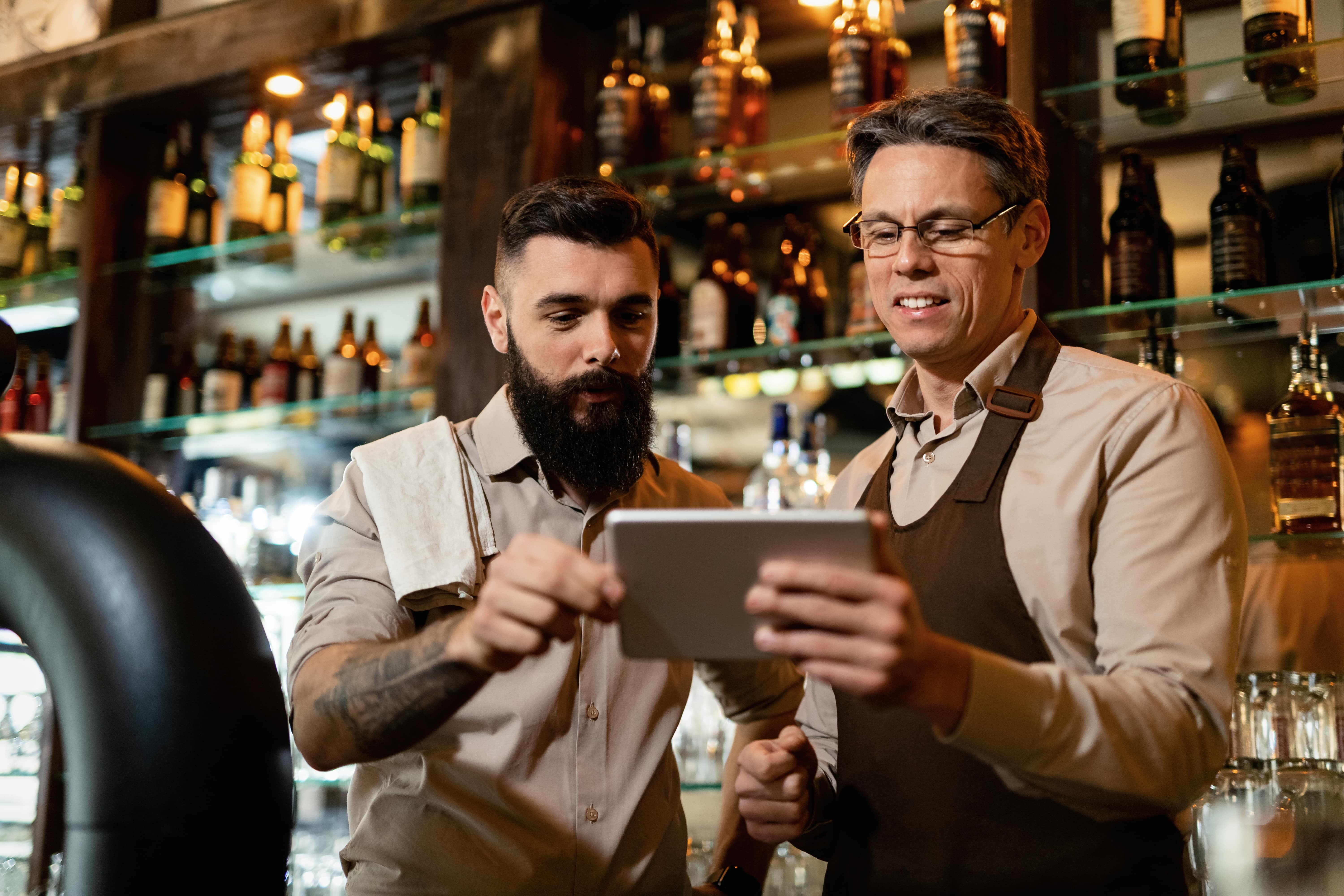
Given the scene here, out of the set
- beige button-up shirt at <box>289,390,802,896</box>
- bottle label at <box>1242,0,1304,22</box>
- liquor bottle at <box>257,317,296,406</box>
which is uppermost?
bottle label at <box>1242,0,1304,22</box>

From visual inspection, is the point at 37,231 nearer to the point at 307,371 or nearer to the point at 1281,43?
the point at 307,371

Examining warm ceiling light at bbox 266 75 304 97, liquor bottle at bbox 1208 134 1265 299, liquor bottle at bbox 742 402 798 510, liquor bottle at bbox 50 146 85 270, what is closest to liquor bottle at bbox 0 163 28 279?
liquor bottle at bbox 50 146 85 270

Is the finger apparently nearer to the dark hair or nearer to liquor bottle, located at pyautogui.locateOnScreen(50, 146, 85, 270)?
the dark hair

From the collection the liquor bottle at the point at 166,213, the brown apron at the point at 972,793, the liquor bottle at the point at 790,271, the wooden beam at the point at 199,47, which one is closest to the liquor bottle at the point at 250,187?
the liquor bottle at the point at 166,213

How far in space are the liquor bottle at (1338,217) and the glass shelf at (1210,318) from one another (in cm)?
7

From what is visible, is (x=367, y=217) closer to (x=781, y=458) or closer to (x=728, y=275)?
(x=728, y=275)

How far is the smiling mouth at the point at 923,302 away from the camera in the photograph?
137 cm

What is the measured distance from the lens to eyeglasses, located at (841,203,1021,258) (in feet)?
4.47

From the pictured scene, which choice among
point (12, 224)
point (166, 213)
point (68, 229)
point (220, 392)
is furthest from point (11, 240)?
point (220, 392)

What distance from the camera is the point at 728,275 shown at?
8.94 feet

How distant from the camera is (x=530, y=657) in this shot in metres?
1.23

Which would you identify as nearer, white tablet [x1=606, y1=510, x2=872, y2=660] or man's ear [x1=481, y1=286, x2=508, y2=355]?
white tablet [x1=606, y1=510, x2=872, y2=660]

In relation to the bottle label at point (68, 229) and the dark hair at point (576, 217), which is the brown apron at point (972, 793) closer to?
the dark hair at point (576, 217)

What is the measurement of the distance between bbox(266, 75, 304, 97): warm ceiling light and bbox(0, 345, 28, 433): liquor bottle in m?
1.24
